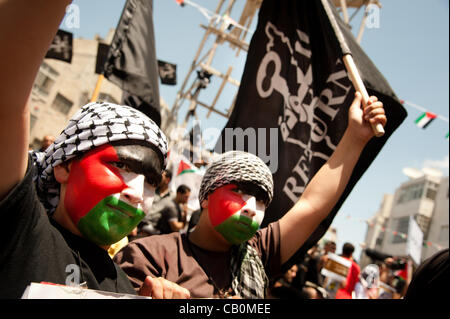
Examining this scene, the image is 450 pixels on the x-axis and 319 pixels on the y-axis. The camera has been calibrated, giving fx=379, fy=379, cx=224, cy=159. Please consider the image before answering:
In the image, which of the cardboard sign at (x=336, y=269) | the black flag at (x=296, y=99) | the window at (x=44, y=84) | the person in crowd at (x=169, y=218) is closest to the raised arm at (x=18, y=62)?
the black flag at (x=296, y=99)

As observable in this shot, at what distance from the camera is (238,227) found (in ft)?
6.64

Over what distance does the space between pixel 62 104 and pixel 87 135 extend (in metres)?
34.8

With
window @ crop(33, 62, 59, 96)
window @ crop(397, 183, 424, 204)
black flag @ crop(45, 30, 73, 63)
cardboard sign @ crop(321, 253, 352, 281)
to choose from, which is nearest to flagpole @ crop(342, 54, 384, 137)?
cardboard sign @ crop(321, 253, 352, 281)

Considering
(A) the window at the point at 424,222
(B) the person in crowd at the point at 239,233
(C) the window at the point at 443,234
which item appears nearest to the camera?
(B) the person in crowd at the point at 239,233

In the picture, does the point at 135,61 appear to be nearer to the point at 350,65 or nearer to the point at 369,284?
the point at 350,65

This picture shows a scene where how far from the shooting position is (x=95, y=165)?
134 centimetres

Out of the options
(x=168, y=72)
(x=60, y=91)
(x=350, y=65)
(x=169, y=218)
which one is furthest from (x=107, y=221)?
(x=60, y=91)

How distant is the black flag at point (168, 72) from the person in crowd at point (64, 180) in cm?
659

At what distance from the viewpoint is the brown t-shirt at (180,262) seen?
1.79 metres

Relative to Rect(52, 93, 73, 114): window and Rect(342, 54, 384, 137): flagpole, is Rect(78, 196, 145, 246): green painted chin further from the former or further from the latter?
Rect(52, 93, 73, 114): window

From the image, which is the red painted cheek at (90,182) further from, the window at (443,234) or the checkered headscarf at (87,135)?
the window at (443,234)

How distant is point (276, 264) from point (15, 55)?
1885mm
